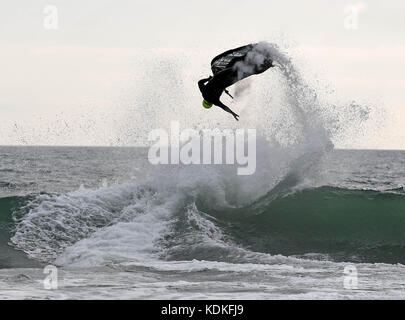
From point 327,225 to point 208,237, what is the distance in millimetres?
3880

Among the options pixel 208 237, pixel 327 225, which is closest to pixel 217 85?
pixel 208 237

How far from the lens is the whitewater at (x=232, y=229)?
8.52 m

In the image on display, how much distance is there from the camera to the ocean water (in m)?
8.36

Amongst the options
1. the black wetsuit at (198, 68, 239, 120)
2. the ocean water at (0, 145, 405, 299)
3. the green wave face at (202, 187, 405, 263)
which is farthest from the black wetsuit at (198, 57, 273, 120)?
the green wave face at (202, 187, 405, 263)

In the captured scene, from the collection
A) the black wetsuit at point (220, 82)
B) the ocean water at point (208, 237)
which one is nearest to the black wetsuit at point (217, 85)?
the black wetsuit at point (220, 82)

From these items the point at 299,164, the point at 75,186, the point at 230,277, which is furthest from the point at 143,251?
the point at 75,186

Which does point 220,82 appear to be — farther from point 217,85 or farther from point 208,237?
point 208,237

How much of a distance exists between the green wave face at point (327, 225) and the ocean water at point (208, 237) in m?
0.03

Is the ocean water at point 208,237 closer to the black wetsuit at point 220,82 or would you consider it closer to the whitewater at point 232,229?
the whitewater at point 232,229

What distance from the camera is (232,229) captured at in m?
14.6

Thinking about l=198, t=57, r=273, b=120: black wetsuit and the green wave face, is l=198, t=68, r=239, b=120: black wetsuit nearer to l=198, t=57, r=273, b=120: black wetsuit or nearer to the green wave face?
l=198, t=57, r=273, b=120: black wetsuit

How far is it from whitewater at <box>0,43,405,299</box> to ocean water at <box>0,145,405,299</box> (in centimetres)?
3
